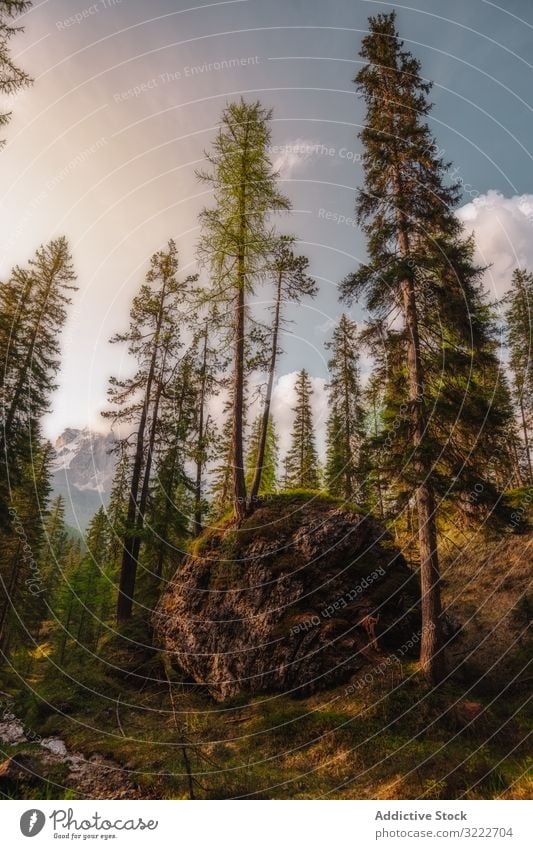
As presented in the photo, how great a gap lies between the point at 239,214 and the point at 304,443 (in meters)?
23.4

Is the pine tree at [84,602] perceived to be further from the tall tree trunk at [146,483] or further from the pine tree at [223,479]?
the tall tree trunk at [146,483]

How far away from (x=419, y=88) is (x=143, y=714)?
21121mm

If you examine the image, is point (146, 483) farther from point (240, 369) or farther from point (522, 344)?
point (522, 344)

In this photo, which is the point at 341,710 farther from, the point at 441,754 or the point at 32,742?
the point at 32,742

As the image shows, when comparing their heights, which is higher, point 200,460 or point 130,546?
point 200,460

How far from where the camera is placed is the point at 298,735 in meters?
8.82

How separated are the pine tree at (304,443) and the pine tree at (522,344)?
16855 millimetres

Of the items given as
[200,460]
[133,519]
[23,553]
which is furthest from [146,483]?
[23,553]

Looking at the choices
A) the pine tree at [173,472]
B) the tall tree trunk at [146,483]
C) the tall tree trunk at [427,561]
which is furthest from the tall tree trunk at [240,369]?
the tall tree trunk at [427,561]

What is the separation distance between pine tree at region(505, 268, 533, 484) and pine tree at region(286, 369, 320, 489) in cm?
1685

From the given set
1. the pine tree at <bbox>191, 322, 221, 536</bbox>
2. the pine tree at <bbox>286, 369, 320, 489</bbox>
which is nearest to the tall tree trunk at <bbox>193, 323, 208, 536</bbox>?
the pine tree at <bbox>191, 322, 221, 536</bbox>

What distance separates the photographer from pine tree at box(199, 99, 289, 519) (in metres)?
14.2

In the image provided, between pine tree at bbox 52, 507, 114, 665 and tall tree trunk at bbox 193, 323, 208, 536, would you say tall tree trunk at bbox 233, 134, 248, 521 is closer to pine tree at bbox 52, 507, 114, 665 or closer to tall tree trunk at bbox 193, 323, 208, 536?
tall tree trunk at bbox 193, 323, 208, 536

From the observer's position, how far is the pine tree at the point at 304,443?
113 ft
